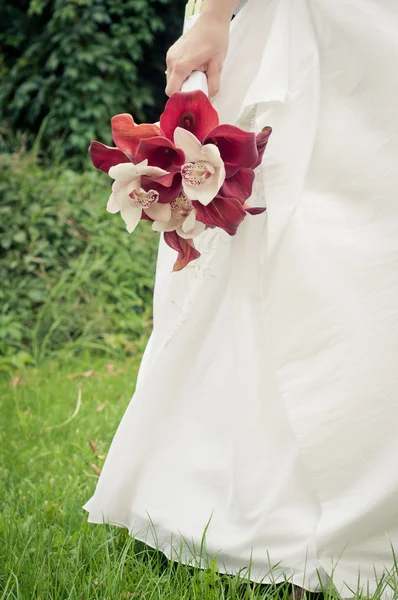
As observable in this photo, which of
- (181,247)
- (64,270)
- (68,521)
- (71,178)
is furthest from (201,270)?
(71,178)

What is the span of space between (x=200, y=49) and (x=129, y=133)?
0.27 metres

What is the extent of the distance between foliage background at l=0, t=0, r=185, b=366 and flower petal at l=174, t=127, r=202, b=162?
2904mm

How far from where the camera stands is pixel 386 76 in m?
1.37

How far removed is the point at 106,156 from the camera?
1.32 metres

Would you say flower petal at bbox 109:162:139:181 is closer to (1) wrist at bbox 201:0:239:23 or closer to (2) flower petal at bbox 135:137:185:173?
(2) flower petal at bbox 135:137:185:173

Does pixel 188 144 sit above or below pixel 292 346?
above

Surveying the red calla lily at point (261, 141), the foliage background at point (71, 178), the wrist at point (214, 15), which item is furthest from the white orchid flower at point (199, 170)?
the foliage background at point (71, 178)

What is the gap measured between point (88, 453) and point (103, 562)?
3.35ft

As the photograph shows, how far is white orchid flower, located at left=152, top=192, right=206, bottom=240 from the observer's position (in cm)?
131

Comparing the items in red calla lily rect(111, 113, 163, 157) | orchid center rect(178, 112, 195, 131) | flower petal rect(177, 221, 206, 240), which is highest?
orchid center rect(178, 112, 195, 131)

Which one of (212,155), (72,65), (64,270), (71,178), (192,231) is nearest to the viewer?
(212,155)

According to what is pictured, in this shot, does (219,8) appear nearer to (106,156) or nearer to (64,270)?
(106,156)

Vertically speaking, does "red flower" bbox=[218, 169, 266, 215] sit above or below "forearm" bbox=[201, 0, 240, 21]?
below

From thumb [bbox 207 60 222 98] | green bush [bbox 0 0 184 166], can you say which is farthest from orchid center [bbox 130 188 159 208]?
green bush [bbox 0 0 184 166]
